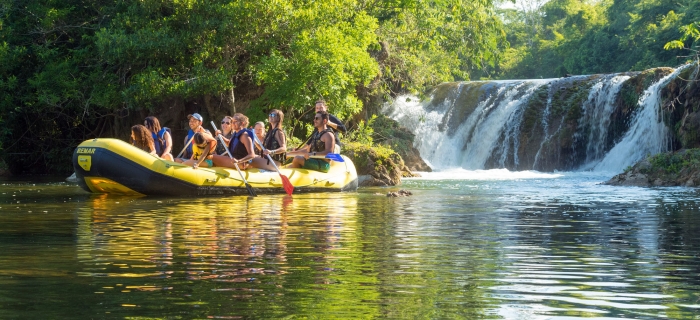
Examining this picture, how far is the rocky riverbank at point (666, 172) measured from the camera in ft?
63.0

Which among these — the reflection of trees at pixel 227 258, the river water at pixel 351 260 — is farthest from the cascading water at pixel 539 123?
the reflection of trees at pixel 227 258

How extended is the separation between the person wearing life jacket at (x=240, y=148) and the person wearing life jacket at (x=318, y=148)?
1017 millimetres

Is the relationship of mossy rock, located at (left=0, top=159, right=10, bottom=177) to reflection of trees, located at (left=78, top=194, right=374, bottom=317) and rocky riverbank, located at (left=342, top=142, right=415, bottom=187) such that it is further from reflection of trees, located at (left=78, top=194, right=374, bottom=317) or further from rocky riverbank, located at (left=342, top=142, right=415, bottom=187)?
reflection of trees, located at (left=78, top=194, right=374, bottom=317)

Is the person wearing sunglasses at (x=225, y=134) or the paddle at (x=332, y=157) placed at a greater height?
the person wearing sunglasses at (x=225, y=134)

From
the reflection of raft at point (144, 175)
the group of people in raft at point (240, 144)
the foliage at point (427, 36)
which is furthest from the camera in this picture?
the foliage at point (427, 36)

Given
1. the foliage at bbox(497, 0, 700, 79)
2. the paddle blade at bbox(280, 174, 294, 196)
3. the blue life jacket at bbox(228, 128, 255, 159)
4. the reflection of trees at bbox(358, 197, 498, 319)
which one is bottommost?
the reflection of trees at bbox(358, 197, 498, 319)

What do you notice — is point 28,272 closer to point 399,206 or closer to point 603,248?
point 603,248

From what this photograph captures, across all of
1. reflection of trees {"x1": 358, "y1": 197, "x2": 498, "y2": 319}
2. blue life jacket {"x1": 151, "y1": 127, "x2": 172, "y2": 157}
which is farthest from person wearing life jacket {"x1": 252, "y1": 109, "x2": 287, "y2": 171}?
reflection of trees {"x1": 358, "y1": 197, "x2": 498, "y2": 319}

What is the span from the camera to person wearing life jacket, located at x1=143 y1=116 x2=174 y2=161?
16.3 metres

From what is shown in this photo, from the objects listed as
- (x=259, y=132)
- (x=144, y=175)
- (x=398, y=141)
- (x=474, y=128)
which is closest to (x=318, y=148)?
(x=259, y=132)

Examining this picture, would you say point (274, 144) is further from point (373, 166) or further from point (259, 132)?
point (373, 166)

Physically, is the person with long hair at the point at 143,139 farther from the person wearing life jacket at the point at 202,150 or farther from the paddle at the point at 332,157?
the paddle at the point at 332,157

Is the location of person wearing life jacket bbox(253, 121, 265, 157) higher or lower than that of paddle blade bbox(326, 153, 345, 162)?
higher

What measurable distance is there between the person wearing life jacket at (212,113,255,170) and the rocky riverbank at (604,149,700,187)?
7.33m
